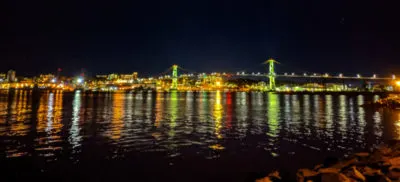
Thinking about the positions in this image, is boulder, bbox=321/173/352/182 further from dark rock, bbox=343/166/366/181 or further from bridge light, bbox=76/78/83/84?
bridge light, bbox=76/78/83/84

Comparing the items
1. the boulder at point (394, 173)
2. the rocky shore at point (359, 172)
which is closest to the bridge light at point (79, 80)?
the rocky shore at point (359, 172)

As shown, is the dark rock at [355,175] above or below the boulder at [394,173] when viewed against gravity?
below

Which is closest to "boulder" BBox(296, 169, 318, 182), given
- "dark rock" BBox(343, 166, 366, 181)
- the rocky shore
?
the rocky shore

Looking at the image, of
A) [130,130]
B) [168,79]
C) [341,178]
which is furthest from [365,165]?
[168,79]

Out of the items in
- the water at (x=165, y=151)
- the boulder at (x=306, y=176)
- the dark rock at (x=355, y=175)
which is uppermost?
the dark rock at (x=355, y=175)

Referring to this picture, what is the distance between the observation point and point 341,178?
365cm

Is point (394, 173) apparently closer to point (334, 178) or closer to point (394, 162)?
point (394, 162)

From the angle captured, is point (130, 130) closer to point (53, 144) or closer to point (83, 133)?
point (83, 133)

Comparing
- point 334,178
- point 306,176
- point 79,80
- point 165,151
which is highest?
point 79,80

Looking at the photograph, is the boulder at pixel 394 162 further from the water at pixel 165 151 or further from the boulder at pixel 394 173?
the water at pixel 165 151

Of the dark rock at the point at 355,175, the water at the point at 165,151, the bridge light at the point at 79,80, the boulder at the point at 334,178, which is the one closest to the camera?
the boulder at the point at 334,178

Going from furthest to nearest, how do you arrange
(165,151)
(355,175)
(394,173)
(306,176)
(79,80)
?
(79,80)
(165,151)
(306,176)
(355,175)
(394,173)

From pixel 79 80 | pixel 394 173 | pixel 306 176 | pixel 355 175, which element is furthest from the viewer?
pixel 79 80

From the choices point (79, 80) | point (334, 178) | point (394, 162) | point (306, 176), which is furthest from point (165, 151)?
point (79, 80)
